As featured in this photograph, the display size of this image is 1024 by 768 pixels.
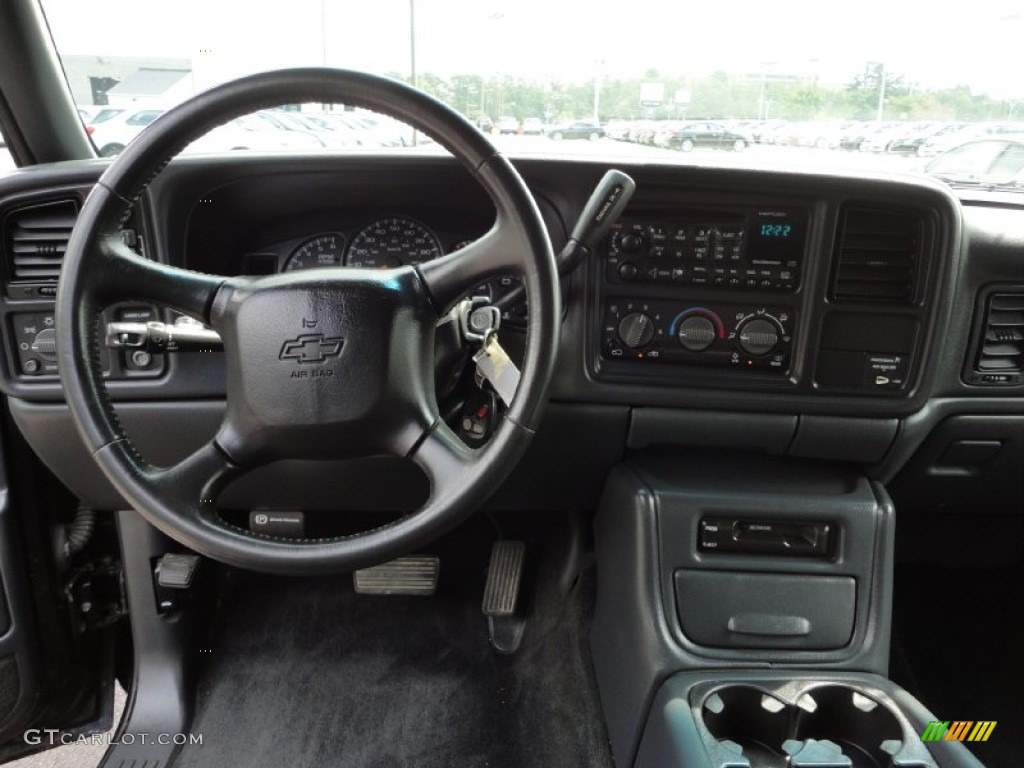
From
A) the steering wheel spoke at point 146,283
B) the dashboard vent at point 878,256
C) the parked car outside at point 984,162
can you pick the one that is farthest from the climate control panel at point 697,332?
the steering wheel spoke at point 146,283

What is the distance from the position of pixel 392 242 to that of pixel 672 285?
534 millimetres

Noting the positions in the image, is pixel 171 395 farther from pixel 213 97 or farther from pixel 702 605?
pixel 702 605

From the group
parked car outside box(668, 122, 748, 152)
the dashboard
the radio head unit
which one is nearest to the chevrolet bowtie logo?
the dashboard

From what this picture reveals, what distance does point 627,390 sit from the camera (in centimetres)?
155

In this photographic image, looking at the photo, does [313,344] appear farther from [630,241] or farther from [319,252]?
[630,241]

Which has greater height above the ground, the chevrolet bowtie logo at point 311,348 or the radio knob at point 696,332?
the chevrolet bowtie logo at point 311,348

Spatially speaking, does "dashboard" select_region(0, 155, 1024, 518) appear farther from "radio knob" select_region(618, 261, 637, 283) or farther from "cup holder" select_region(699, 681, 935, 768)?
"cup holder" select_region(699, 681, 935, 768)

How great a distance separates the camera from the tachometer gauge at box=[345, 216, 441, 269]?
153 centimetres

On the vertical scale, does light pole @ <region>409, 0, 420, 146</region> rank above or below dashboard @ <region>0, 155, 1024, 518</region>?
above

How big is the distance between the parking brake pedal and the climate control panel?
0.74 metres

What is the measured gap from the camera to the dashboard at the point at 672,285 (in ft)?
4.76

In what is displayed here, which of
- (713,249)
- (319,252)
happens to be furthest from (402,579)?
(713,249)

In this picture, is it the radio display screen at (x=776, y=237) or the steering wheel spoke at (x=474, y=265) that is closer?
the steering wheel spoke at (x=474, y=265)

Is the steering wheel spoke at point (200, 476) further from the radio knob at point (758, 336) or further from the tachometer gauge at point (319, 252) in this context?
A: the radio knob at point (758, 336)
